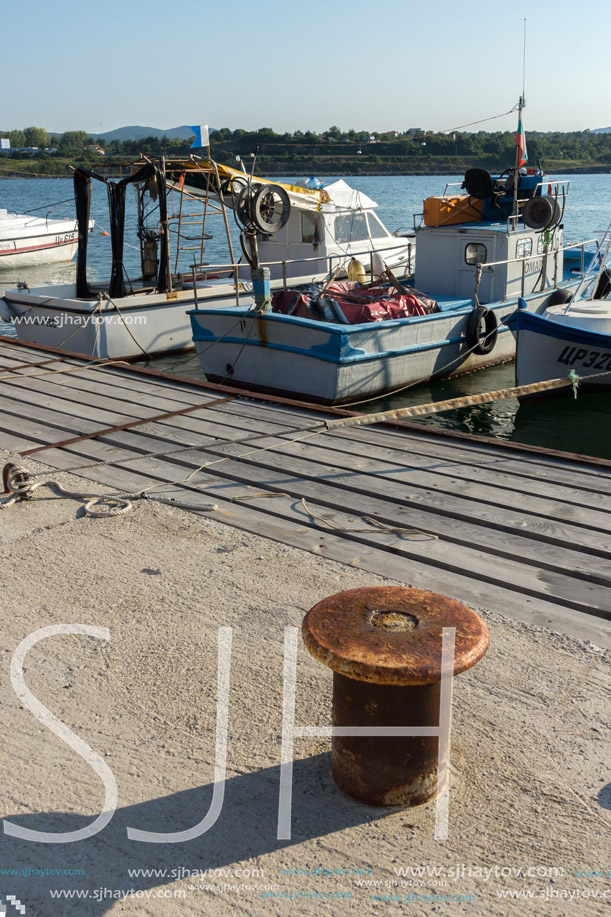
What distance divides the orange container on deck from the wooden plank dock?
6.16 meters

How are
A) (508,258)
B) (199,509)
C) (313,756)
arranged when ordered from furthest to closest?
(508,258), (199,509), (313,756)

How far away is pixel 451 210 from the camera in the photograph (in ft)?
42.1

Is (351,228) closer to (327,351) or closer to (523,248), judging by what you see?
(523,248)

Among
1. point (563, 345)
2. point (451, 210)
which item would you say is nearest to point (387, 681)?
point (563, 345)

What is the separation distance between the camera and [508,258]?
Answer: 1227cm

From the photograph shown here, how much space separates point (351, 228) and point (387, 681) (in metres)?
14.8

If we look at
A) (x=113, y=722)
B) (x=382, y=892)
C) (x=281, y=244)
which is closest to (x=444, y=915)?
(x=382, y=892)

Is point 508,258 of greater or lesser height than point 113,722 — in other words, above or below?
above

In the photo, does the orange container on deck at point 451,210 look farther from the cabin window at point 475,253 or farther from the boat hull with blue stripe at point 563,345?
the boat hull with blue stripe at point 563,345

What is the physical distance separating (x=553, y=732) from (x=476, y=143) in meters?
86.6

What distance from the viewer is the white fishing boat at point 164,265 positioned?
12.7 metres

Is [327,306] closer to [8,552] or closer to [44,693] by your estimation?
[8,552]

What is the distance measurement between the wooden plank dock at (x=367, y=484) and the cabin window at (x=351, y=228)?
8.50 metres

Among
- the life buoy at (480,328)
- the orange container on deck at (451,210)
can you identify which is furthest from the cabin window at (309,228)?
the life buoy at (480,328)
